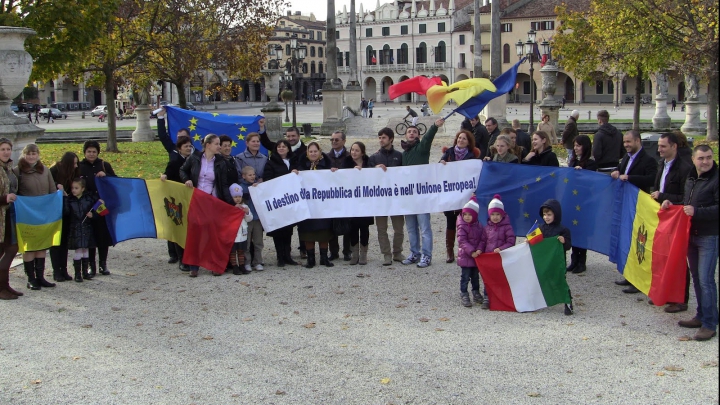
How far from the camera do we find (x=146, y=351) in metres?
7.04

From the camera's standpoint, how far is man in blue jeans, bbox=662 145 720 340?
22.8 feet

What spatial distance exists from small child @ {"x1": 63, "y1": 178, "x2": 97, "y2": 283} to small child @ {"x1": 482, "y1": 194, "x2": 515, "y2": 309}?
504 centimetres

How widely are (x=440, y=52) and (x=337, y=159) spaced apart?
100 m

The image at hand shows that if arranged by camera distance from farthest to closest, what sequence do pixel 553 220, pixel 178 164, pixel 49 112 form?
pixel 49 112
pixel 178 164
pixel 553 220

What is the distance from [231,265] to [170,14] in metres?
19.4

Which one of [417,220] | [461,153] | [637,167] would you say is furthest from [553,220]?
[417,220]

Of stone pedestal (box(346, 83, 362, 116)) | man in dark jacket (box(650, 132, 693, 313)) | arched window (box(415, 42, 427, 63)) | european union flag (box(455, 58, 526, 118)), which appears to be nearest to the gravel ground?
man in dark jacket (box(650, 132, 693, 313))

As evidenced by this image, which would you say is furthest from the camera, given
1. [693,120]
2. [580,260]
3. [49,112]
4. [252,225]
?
[49,112]

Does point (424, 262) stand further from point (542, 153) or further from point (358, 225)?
point (542, 153)

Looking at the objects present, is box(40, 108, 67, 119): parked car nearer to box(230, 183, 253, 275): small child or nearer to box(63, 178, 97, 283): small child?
box(63, 178, 97, 283): small child

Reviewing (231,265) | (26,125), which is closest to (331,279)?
(231,265)

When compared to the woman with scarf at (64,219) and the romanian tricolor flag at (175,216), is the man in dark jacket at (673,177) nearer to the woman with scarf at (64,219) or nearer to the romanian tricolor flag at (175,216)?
the romanian tricolor flag at (175,216)

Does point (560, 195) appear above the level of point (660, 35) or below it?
below

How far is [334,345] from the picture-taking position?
279 inches
